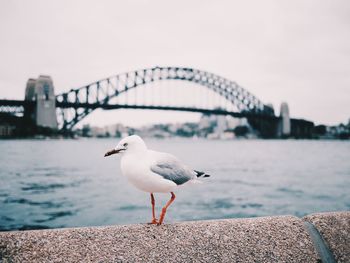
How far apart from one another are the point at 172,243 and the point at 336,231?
2.86ft

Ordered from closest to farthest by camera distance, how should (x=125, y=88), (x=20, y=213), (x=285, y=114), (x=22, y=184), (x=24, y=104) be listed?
(x=20, y=213), (x=22, y=184), (x=24, y=104), (x=125, y=88), (x=285, y=114)

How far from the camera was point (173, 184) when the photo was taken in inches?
66.4

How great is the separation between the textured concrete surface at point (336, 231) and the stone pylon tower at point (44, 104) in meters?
45.3

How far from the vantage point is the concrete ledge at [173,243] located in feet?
4.75

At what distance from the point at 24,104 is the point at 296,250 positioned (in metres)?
46.9

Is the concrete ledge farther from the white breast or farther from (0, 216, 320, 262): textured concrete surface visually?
the white breast

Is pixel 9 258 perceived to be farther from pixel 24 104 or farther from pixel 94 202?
pixel 24 104

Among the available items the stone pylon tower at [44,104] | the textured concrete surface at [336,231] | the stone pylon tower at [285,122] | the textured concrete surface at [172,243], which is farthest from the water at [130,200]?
the stone pylon tower at [285,122]

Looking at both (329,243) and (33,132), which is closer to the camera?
(329,243)

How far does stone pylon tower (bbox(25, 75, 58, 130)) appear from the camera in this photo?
44.6 m

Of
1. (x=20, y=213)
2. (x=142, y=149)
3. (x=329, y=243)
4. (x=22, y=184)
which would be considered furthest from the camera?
(x=22, y=184)

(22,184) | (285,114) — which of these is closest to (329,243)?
(22,184)

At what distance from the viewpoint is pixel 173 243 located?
160 centimetres

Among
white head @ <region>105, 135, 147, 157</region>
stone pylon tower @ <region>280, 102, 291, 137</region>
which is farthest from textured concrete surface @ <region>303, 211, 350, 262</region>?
stone pylon tower @ <region>280, 102, 291, 137</region>
